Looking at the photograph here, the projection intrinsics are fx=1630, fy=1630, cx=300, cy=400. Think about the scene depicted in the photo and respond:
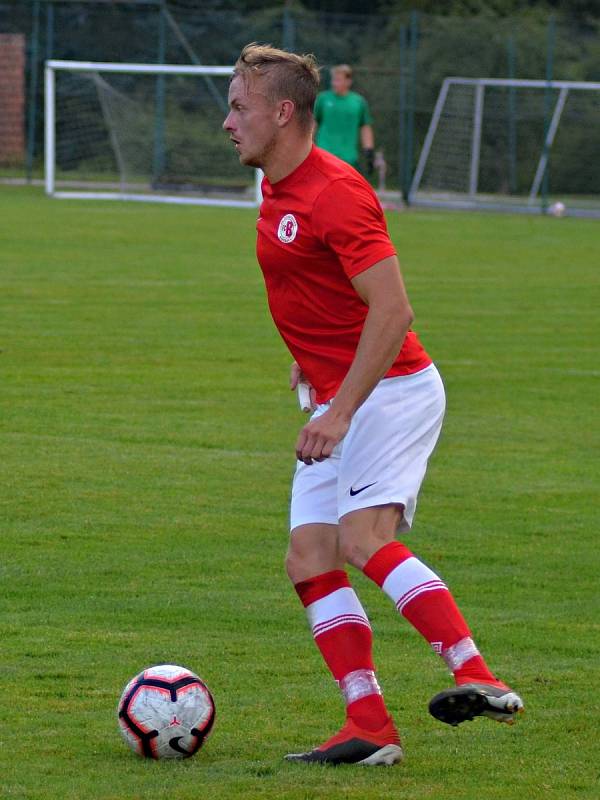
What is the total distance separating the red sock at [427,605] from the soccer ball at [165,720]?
0.64m

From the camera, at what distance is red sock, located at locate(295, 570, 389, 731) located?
4.49m

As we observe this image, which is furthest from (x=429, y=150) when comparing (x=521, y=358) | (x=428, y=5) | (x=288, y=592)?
→ (x=288, y=592)

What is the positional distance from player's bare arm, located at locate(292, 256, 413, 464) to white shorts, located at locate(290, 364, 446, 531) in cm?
19

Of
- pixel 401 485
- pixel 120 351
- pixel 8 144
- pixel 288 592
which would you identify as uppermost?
pixel 401 485

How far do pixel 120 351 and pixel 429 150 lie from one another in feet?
77.1

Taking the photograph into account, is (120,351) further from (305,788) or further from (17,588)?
(305,788)

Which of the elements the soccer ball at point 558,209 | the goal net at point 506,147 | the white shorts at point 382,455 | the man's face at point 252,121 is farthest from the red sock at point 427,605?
the goal net at point 506,147

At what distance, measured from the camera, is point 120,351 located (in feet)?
42.1

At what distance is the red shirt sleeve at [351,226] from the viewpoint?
4223mm

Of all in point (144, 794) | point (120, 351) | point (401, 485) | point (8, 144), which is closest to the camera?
point (144, 794)

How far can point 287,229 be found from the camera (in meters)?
4.40

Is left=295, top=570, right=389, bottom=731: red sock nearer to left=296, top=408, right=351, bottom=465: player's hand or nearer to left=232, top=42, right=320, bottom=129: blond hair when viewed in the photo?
left=296, top=408, right=351, bottom=465: player's hand

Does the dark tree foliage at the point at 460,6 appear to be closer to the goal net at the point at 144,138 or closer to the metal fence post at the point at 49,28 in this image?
the metal fence post at the point at 49,28

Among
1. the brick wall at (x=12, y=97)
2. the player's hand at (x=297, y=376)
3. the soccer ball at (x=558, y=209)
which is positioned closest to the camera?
the player's hand at (x=297, y=376)
